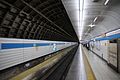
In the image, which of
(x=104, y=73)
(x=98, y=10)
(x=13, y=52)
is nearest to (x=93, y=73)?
(x=104, y=73)

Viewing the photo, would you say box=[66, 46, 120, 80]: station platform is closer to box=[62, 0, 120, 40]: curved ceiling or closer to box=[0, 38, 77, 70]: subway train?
box=[0, 38, 77, 70]: subway train

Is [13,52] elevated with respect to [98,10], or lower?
lower

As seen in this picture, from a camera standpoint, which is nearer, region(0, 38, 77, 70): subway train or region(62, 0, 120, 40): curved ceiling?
region(0, 38, 77, 70): subway train

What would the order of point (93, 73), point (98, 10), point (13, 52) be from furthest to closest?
point (98, 10), point (93, 73), point (13, 52)

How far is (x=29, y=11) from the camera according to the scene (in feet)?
36.4

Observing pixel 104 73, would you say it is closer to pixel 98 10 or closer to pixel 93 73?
pixel 93 73

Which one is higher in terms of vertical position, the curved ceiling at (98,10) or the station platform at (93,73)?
the curved ceiling at (98,10)

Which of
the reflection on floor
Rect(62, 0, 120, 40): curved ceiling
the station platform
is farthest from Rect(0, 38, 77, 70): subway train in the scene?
the reflection on floor

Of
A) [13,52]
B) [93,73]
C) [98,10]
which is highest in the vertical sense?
[98,10]

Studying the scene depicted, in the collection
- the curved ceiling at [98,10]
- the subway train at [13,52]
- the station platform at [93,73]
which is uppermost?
the curved ceiling at [98,10]

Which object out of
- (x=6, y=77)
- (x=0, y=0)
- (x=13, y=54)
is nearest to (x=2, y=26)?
A: (x=0, y=0)

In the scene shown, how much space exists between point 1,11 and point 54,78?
5077 mm

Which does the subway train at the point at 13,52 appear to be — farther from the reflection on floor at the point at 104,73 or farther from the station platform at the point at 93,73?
the reflection on floor at the point at 104,73

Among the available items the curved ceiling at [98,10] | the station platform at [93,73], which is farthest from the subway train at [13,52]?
the curved ceiling at [98,10]
